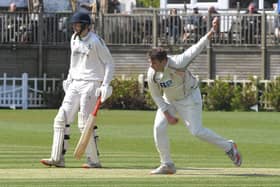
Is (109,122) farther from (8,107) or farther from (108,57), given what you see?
(108,57)

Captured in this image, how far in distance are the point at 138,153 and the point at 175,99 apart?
4395mm

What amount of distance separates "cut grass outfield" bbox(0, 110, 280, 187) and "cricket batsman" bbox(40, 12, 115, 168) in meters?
0.33

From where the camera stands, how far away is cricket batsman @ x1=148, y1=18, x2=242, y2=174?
583 inches

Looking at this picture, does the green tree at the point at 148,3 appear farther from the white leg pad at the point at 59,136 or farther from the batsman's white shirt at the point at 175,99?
the batsman's white shirt at the point at 175,99

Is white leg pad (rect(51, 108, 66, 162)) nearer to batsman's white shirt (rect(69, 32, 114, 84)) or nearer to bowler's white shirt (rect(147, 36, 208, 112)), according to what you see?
batsman's white shirt (rect(69, 32, 114, 84))

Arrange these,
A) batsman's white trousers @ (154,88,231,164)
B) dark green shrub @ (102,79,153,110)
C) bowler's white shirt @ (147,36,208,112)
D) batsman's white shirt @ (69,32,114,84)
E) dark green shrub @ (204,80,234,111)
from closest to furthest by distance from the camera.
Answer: bowler's white shirt @ (147,36,208,112) → batsman's white trousers @ (154,88,231,164) → batsman's white shirt @ (69,32,114,84) → dark green shrub @ (204,80,234,111) → dark green shrub @ (102,79,153,110)

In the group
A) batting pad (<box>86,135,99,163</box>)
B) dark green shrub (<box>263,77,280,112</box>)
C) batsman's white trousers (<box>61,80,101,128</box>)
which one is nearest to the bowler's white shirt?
batsman's white trousers (<box>61,80,101,128</box>)

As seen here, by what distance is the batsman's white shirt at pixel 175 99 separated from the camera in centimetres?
1486

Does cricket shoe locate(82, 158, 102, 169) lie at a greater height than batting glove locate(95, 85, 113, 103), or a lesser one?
lesser

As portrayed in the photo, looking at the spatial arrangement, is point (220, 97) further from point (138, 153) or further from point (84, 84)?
point (84, 84)

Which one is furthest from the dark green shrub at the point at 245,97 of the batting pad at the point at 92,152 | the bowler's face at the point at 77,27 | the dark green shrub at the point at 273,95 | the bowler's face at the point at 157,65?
the bowler's face at the point at 157,65

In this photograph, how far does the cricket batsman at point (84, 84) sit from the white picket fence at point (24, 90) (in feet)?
65.2

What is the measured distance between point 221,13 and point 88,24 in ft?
68.1

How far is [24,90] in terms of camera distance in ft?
118
